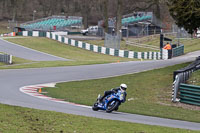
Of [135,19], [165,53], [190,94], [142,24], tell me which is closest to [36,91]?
[190,94]

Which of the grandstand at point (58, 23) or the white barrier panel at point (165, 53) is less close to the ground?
the grandstand at point (58, 23)

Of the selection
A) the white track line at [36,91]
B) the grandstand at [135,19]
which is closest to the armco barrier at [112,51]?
the grandstand at [135,19]

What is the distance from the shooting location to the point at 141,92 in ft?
69.8

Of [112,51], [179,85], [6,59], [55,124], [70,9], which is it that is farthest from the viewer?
[70,9]

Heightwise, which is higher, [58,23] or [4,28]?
[58,23]

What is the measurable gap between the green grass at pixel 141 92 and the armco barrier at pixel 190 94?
0.68 m

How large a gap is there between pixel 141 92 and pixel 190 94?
117 inches

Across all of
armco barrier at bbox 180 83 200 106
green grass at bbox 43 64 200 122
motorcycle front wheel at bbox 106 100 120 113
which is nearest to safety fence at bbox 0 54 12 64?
green grass at bbox 43 64 200 122

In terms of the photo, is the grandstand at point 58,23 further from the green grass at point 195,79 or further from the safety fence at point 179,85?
the safety fence at point 179,85

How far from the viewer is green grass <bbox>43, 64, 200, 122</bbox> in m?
16.4

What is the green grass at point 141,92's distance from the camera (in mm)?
16391

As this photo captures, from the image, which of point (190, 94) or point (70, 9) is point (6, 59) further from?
point (70, 9)

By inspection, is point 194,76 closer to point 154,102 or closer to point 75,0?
point 154,102

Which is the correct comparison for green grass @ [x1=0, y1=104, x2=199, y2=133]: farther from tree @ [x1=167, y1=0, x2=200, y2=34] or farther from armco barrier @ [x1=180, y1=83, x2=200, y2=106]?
tree @ [x1=167, y1=0, x2=200, y2=34]
